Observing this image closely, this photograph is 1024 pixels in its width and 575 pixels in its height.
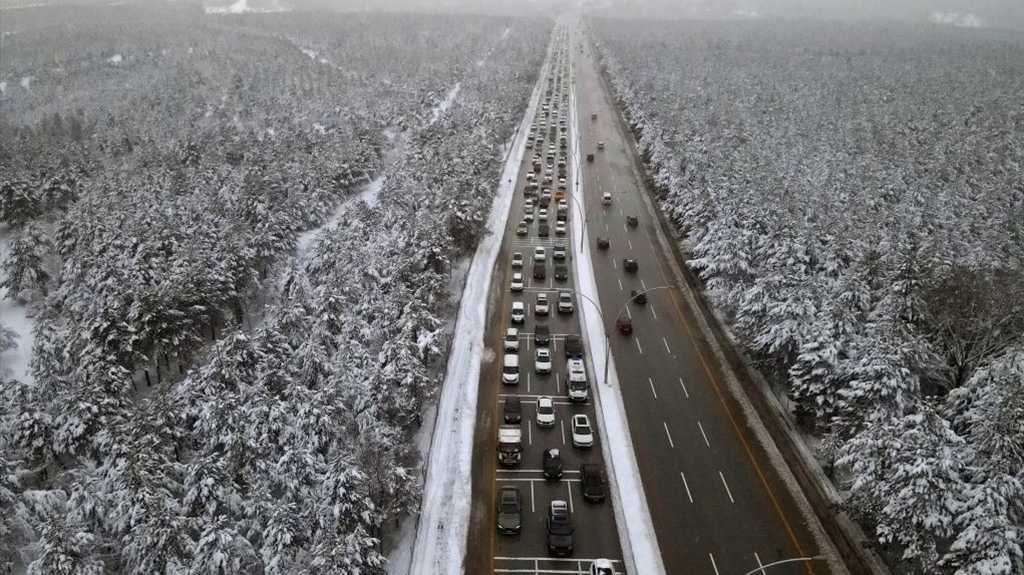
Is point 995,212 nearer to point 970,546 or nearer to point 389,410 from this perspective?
point 970,546

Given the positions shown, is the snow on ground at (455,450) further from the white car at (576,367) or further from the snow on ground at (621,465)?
the snow on ground at (621,465)

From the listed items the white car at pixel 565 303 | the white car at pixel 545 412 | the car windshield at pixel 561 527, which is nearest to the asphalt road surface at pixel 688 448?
the white car at pixel 565 303

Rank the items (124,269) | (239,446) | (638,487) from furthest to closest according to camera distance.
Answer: (124,269) < (638,487) < (239,446)

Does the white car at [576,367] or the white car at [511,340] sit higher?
the white car at [576,367]

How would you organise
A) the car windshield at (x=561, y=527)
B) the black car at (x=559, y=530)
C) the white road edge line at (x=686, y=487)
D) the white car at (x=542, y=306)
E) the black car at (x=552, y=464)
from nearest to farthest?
the black car at (x=559, y=530) < the car windshield at (x=561, y=527) < the white road edge line at (x=686, y=487) < the black car at (x=552, y=464) < the white car at (x=542, y=306)

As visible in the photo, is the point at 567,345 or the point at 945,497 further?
the point at 567,345

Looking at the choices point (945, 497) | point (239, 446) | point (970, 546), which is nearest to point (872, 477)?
point (945, 497)

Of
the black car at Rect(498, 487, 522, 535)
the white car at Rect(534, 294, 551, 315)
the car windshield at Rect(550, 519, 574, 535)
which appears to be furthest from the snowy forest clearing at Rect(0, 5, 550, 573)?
the white car at Rect(534, 294, 551, 315)
